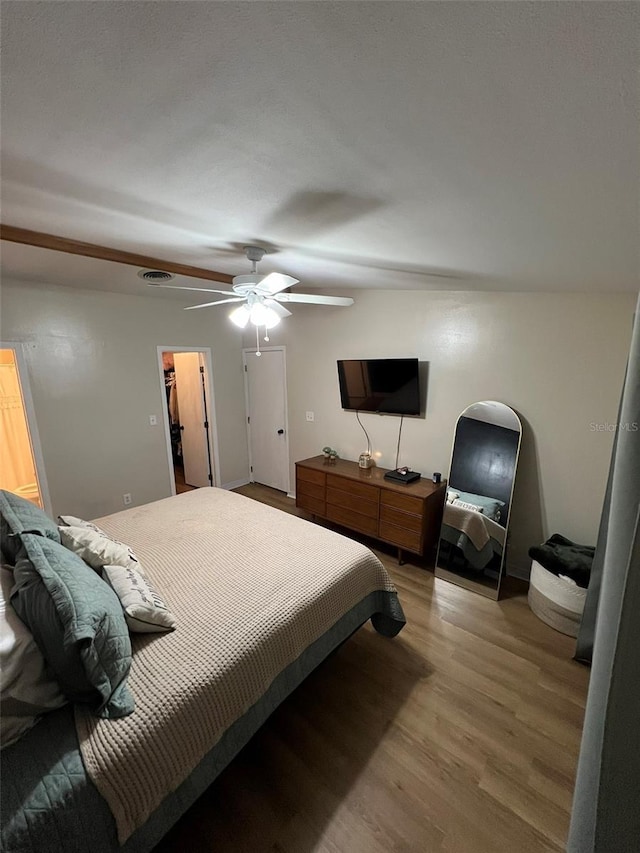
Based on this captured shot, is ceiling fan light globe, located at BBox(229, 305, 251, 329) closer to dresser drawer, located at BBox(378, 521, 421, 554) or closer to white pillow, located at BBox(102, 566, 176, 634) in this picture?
white pillow, located at BBox(102, 566, 176, 634)

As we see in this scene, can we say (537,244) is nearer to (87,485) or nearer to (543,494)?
(543,494)

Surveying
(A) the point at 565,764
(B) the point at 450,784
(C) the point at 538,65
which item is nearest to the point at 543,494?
(A) the point at 565,764

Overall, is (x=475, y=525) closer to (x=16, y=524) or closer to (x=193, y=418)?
(x=16, y=524)

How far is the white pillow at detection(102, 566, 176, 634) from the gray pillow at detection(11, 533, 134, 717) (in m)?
0.09

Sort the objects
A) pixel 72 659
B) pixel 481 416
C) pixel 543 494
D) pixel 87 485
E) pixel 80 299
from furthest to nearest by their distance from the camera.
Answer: pixel 87 485, pixel 80 299, pixel 481 416, pixel 543 494, pixel 72 659

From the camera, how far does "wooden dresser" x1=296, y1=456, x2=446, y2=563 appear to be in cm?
298

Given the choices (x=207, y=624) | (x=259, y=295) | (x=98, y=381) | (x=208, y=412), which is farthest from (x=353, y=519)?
(x=98, y=381)

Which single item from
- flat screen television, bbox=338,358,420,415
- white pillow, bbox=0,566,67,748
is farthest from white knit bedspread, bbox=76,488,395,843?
flat screen television, bbox=338,358,420,415

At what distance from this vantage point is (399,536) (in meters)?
3.07

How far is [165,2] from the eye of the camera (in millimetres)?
524

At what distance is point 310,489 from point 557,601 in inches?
89.1

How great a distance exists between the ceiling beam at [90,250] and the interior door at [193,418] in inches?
69.8

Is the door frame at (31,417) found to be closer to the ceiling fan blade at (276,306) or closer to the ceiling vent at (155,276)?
the ceiling vent at (155,276)

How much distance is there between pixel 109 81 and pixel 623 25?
0.90 meters
